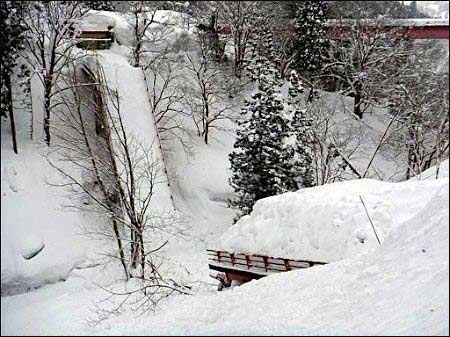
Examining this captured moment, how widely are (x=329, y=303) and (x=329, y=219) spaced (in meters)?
3.55

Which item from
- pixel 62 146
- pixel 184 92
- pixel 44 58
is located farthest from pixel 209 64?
pixel 62 146

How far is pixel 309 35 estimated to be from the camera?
1492 centimetres

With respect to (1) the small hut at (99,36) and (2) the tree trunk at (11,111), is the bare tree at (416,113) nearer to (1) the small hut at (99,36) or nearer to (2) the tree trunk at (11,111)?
(2) the tree trunk at (11,111)

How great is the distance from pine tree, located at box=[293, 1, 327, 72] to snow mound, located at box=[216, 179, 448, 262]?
794cm

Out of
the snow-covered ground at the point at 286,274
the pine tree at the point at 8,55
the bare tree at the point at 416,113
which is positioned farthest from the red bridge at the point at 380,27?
the pine tree at the point at 8,55

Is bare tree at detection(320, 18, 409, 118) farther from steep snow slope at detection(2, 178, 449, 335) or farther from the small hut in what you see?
steep snow slope at detection(2, 178, 449, 335)

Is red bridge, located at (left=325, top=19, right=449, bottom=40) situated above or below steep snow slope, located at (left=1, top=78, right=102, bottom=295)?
above

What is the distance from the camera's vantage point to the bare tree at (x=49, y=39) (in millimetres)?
3748

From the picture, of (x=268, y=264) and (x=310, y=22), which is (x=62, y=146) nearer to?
(x=268, y=264)

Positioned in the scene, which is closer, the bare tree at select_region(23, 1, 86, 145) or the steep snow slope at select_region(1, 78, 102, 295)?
the steep snow slope at select_region(1, 78, 102, 295)

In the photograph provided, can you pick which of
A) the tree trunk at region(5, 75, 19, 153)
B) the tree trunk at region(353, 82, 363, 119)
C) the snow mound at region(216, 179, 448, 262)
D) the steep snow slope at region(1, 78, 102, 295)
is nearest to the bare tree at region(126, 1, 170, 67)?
the tree trunk at region(353, 82, 363, 119)

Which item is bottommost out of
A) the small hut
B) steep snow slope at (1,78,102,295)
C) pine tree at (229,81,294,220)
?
pine tree at (229,81,294,220)

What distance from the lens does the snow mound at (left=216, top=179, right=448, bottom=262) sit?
6.34 metres

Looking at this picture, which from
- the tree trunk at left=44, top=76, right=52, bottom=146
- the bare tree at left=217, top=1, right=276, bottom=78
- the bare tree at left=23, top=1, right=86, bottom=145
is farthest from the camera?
the bare tree at left=217, top=1, right=276, bottom=78
